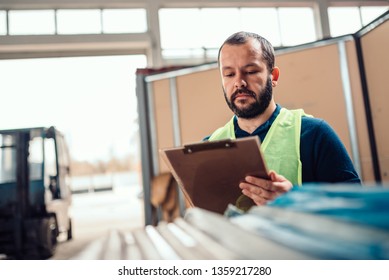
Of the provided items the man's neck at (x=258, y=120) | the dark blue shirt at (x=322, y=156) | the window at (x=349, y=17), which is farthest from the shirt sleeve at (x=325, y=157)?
the window at (x=349, y=17)

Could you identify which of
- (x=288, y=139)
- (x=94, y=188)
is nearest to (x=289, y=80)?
(x=288, y=139)

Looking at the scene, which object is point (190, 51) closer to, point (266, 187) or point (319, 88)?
point (319, 88)

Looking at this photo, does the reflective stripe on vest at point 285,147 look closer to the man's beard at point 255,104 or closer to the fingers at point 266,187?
the man's beard at point 255,104

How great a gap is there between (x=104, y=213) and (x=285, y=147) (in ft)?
14.4

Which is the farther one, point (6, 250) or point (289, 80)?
point (6, 250)

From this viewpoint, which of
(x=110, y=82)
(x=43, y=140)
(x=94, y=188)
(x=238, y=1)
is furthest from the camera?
(x=94, y=188)

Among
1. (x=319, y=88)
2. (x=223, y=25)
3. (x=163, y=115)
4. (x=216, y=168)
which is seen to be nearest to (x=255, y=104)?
(x=216, y=168)

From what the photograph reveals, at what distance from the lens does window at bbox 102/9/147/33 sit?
1836mm

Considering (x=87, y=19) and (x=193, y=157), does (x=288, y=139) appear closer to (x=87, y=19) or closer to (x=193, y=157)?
(x=193, y=157)

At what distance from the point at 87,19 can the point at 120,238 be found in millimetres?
1460

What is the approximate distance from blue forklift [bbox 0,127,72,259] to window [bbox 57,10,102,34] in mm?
1030

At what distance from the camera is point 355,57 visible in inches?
65.1

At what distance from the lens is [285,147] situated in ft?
3.11

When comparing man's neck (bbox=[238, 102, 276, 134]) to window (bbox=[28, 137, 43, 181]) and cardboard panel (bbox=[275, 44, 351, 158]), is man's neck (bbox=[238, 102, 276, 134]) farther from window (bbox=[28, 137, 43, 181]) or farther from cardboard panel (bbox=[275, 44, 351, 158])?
window (bbox=[28, 137, 43, 181])
